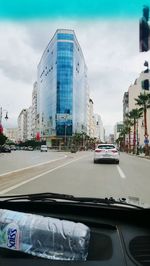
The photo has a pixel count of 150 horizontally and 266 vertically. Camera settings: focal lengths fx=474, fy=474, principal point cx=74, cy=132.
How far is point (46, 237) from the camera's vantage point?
3320 millimetres

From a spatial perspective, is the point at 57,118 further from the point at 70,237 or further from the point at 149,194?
the point at 70,237

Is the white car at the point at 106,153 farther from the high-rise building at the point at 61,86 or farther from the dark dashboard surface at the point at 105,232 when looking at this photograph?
the high-rise building at the point at 61,86

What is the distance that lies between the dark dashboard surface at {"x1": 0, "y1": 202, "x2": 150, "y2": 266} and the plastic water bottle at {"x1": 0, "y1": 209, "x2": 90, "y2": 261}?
55mm

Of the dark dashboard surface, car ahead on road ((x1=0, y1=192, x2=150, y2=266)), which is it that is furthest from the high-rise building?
car ahead on road ((x1=0, y1=192, x2=150, y2=266))

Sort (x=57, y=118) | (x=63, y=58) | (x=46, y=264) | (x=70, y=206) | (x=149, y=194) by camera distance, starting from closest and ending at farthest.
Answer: (x=46, y=264)
(x=70, y=206)
(x=149, y=194)
(x=63, y=58)
(x=57, y=118)

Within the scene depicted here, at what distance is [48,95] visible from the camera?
7003 inches

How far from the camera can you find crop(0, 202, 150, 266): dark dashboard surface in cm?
318

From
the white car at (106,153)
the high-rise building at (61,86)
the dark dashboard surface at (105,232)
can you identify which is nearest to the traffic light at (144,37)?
the dark dashboard surface at (105,232)

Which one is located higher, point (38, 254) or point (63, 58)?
point (63, 58)

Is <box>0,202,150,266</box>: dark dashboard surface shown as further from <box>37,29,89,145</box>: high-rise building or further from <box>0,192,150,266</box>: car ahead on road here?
<box>37,29,89,145</box>: high-rise building

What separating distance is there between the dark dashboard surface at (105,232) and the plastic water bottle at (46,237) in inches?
2.2

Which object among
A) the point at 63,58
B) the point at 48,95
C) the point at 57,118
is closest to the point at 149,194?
the point at 63,58

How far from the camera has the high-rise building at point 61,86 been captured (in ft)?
502

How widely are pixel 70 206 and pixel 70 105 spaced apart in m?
164
